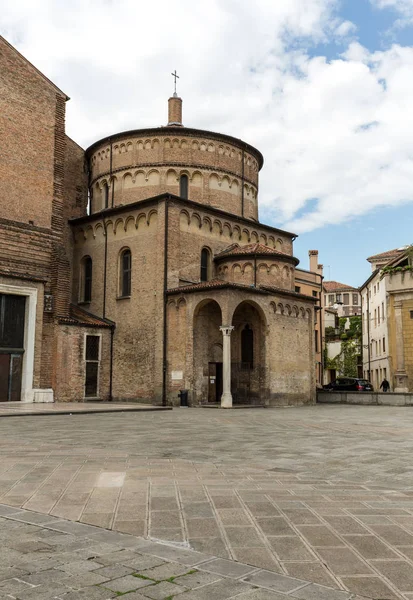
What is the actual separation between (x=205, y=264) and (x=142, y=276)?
3533 millimetres

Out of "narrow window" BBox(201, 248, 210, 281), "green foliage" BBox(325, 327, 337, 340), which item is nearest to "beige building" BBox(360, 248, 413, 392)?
"green foliage" BBox(325, 327, 337, 340)

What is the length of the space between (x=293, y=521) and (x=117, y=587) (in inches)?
84.0

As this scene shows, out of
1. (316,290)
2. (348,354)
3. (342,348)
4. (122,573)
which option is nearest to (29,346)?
(122,573)

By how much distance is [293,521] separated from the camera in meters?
5.01

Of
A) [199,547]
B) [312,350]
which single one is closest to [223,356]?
[312,350]

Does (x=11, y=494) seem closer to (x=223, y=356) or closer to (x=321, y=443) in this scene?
(x=321, y=443)

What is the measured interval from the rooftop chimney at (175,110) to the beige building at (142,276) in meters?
3.04

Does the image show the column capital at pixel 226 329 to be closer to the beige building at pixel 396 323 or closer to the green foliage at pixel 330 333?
the beige building at pixel 396 323

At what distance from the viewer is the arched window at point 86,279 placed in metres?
30.5

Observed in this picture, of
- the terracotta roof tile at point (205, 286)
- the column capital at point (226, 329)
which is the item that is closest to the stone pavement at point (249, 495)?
the column capital at point (226, 329)

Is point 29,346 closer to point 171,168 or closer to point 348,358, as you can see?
point 171,168

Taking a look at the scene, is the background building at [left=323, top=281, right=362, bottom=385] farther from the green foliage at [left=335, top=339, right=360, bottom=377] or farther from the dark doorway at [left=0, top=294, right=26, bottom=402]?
the dark doorway at [left=0, top=294, right=26, bottom=402]

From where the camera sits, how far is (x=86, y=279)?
30.7 m

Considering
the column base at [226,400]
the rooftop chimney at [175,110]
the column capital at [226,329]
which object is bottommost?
the column base at [226,400]
